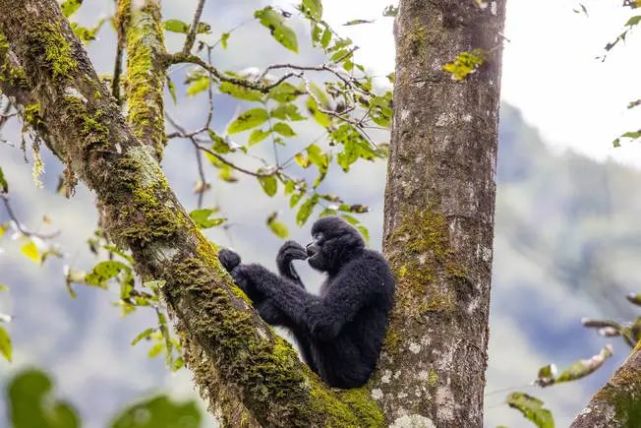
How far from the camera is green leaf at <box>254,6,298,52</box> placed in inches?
251

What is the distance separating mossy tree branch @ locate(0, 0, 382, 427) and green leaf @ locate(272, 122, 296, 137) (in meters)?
2.83

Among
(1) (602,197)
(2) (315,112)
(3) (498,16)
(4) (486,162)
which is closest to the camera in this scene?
(1) (602,197)

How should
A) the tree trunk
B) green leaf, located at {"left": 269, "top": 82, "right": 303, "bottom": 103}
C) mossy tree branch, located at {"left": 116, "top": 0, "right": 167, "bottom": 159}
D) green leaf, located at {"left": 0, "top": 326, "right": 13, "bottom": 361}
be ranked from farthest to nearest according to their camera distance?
green leaf, located at {"left": 269, "top": 82, "right": 303, "bottom": 103} < mossy tree branch, located at {"left": 116, "top": 0, "right": 167, "bottom": 159} < green leaf, located at {"left": 0, "top": 326, "right": 13, "bottom": 361} < the tree trunk

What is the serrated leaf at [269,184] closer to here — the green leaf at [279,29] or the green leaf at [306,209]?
the green leaf at [306,209]

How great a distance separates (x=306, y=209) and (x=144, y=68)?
2180 mm

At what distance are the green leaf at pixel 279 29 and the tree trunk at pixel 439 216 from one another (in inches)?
54.7

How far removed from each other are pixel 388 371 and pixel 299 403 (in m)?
0.63

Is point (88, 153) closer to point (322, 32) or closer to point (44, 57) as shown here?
point (44, 57)

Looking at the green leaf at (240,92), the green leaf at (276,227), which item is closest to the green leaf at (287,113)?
the green leaf at (240,92)

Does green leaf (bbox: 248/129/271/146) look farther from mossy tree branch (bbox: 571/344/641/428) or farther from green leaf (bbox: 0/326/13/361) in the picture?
mossy tree branch (bbox: 571/344/641/428)

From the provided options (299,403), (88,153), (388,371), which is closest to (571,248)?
(299,403)

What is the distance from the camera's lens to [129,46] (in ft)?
20.8

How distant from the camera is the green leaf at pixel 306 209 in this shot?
7.43 meters

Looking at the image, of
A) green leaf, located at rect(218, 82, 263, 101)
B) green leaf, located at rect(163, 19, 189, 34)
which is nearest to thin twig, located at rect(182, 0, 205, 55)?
green leaf, located at rect(163, 19, 189, 34)
